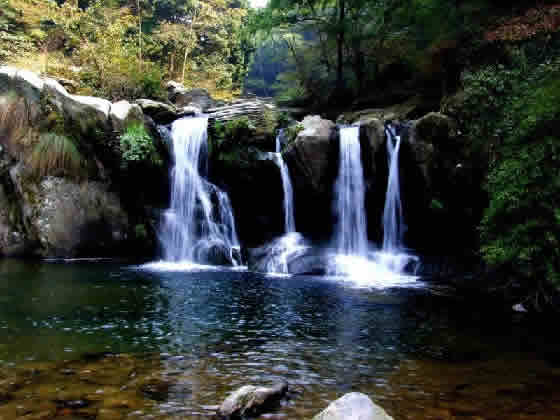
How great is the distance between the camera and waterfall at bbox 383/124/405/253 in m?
13.8

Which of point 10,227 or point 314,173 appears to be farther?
point 314,173

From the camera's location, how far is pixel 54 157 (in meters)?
13.6

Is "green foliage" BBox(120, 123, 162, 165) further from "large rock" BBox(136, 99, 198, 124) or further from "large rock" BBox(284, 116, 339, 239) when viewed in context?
"large rock" BBox(284, 116, 339, 239)

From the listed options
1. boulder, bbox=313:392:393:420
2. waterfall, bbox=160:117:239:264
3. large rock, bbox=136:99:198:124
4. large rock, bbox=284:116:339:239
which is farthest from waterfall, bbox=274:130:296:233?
boulder, bbox=313:392:393:420

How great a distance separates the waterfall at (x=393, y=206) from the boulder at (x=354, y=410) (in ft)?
37.3

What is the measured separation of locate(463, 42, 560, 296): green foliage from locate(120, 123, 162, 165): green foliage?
10.5 meters

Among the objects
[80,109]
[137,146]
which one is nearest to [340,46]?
[137,146]

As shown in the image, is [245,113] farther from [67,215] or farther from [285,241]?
[67,215]

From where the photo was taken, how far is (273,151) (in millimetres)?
15531

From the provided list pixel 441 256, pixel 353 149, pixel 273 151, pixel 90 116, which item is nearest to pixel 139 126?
pixel 90 116

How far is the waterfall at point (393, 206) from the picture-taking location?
13.8 meters

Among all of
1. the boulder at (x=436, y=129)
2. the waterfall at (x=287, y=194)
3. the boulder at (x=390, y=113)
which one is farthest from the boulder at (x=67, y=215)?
the boulder at (x=436, y=129)

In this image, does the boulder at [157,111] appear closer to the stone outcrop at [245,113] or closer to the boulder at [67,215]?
the stone outcrop at [245,113]

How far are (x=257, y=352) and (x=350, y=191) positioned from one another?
388 inches
